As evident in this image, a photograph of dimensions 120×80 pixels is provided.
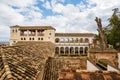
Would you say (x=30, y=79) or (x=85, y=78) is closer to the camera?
(x=85, y=78)

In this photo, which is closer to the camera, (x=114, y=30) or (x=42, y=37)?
(x=114, y=30)

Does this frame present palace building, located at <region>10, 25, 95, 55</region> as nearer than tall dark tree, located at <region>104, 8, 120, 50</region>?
No

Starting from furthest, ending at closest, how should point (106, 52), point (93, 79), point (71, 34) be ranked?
point (71, 34)
point (106, 52)
point (93, 79)

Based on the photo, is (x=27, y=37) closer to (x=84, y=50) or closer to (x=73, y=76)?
(x=84, y=50)

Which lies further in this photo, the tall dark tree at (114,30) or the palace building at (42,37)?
the palace building at (42,37)

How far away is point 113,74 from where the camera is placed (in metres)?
3.24

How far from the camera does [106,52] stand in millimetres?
17719

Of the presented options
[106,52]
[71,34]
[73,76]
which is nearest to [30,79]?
[73,76]

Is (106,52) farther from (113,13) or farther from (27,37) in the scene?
(27,37)

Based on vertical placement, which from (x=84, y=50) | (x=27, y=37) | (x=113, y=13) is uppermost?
(x=113, y=13)

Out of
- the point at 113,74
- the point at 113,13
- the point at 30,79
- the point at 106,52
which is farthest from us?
the point at 113,13

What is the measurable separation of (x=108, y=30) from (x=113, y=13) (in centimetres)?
347

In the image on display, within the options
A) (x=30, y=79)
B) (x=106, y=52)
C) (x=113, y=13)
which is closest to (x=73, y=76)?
(x=30, y=79)

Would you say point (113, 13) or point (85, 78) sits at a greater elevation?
point (113, 13)
